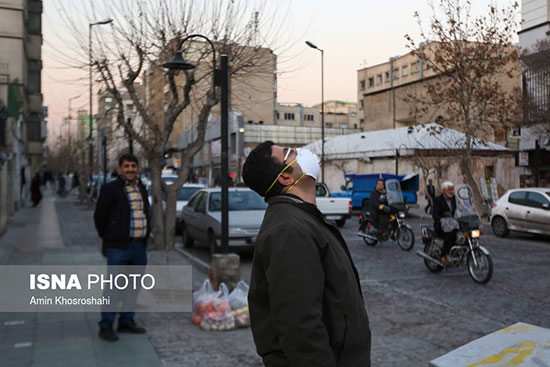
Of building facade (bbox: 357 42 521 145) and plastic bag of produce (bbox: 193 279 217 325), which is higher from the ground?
building facade (bbox: 357 42 521 145)

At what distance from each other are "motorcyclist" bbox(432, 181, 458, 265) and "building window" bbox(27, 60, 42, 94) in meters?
32.7

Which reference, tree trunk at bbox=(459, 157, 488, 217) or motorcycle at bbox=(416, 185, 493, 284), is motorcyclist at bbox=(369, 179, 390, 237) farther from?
tree trunk at bbox=(459, 157, 488, 217)

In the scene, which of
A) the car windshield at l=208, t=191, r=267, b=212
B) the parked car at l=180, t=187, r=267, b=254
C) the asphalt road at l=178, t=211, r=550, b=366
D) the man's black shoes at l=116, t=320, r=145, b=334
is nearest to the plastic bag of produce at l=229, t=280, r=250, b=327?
the man's black shoes at l=116, t=320, r=145, b=334

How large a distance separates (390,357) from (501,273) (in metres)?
5.95

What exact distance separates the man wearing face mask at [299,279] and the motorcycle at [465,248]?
778 centimetres

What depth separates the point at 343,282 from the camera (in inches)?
86.4

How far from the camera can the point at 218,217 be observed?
1251 centimetres

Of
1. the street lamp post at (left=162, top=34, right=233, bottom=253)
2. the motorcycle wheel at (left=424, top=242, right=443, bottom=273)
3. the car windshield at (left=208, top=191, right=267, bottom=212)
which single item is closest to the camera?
the street lamp post at (left=162, top=34, right=233, bottom=253)

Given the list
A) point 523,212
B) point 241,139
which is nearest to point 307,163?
point 523,212

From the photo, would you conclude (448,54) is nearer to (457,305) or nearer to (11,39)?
(457,305)

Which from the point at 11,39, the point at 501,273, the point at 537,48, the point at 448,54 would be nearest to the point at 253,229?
the point at 501,273

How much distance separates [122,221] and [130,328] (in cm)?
121

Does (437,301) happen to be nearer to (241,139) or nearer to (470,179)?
(470,179)

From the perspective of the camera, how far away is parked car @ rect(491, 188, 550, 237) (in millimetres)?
16062
